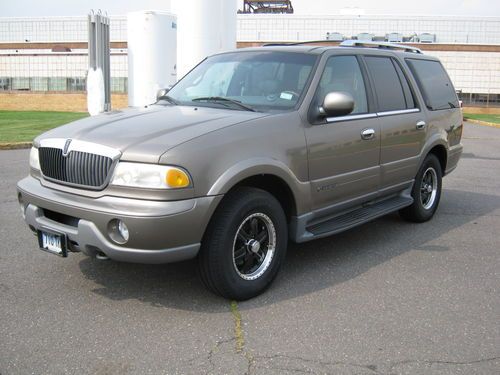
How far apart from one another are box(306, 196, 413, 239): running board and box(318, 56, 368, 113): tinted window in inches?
38.2

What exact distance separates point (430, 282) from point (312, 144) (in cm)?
153

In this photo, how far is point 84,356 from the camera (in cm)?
325

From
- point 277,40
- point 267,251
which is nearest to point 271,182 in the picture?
point 267,251

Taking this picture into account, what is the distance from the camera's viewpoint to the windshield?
4.66 m

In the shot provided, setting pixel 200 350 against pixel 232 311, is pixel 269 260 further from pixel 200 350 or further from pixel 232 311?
pixel 200 350

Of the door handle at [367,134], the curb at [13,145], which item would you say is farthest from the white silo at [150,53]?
the door handle at [367,134]

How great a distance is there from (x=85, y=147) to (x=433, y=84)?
4.46m

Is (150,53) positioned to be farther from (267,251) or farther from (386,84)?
(267,251)

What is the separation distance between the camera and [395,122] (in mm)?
5570

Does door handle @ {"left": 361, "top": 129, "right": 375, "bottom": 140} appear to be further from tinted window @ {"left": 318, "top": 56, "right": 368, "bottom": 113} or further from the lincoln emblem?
the lincoln emblem

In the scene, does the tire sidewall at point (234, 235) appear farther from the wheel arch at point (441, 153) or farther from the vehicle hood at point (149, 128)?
the wheel arch at point (441, 153)

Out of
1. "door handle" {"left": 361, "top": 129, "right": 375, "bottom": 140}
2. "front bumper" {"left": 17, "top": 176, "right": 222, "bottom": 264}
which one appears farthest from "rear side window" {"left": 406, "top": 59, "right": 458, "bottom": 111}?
"front bumper" {"left": 17, "top": 176, "right": 222, "bottom": 264}

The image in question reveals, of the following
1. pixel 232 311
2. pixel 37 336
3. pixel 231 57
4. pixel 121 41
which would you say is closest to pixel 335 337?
pixel 232 311

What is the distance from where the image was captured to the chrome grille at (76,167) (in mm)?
3703
